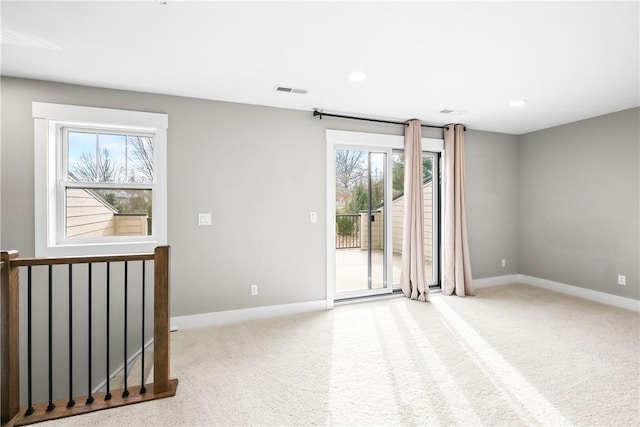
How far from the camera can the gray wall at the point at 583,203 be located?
12.8 ft

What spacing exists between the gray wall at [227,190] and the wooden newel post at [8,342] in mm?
1118

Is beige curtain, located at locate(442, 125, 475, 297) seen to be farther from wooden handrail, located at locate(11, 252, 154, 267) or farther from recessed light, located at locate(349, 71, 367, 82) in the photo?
wooden handrail, located at locate(11, 252, 154, 267)

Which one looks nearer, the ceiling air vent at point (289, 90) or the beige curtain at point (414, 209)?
the ceiling air vent at point (289, 90)

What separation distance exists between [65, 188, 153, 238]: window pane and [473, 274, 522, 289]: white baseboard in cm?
450

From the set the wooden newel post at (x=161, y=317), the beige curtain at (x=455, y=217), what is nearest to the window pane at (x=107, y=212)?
the wooden newel post at (x=161, y=317)

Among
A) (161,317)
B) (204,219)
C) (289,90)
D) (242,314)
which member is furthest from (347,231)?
(161,317)

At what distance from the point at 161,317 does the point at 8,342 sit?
830 mm

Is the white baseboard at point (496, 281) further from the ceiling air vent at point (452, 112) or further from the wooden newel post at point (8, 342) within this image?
the wooden newel post at point (8, 342)

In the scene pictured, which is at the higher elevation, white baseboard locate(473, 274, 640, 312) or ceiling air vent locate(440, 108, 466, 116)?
ceiling air vent locate(440, 108, 466, 116)

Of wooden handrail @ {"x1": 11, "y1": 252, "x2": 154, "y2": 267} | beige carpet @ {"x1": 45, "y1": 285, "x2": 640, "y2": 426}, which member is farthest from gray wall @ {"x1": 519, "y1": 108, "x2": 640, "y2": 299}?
wooden handrail @ {"x1": 11, "y1": 252, "x2": 154, "y2": 267}

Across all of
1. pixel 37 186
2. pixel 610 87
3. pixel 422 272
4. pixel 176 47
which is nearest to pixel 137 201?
pixel 37 186

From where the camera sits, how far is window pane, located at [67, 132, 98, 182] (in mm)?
3109

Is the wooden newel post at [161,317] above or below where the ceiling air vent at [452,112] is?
below

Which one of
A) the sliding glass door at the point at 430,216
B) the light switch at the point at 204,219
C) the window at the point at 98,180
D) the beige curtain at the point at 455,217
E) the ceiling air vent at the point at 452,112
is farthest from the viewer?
the sliding glass door at the point at 430,216
